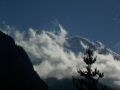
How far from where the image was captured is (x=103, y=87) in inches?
1335

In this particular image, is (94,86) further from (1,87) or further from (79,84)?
(1,87)

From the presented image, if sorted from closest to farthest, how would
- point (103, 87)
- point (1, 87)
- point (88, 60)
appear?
1. point (103, 87)
2. point (88, 60)
3. point (1, 87)

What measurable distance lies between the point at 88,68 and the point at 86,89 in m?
2.65

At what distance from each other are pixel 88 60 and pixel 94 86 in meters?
3.36

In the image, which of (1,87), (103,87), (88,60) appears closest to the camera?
(103,87)

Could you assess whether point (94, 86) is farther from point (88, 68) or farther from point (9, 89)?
point (9, 89)

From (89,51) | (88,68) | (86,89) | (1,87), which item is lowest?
(86,89)

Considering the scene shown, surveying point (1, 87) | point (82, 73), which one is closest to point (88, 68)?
point (82, 73)

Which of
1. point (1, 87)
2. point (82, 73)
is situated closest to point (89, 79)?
point (82, 73)

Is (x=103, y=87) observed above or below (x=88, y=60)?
below

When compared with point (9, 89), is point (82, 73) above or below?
below

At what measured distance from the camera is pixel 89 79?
35.6 meters

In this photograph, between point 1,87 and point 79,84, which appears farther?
point 1,87

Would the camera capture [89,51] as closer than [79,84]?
No
